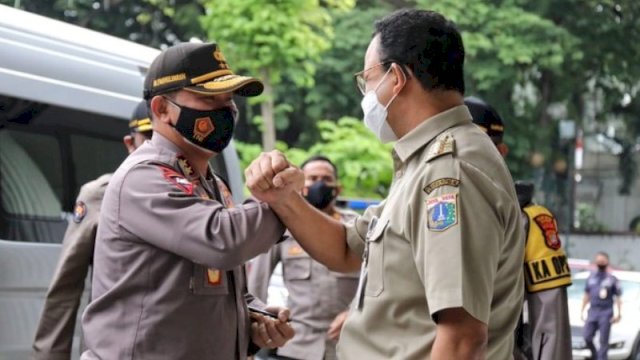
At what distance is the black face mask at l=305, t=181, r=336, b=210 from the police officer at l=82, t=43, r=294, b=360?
113 inches

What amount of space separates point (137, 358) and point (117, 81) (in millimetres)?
2949

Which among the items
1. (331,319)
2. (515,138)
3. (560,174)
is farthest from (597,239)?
(331,319)

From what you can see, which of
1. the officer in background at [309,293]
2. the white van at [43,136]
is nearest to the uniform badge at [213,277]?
the white van at [43,136]

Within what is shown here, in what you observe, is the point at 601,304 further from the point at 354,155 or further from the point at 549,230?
the point at 549,230

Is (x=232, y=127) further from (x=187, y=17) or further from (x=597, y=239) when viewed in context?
(x=597, y=239)

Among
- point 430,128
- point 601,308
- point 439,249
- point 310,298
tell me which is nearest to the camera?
point 439,249

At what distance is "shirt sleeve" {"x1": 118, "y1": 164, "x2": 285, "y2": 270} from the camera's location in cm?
257

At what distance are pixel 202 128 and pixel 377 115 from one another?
54 centimetres

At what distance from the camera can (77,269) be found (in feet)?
13.1

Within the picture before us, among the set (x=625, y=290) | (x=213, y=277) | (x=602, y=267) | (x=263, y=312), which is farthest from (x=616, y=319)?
(x=213, y=277)

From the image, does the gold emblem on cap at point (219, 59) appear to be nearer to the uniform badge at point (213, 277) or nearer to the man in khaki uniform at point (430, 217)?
the man in khaki uniform at point (430, 217)

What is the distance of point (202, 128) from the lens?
290cm

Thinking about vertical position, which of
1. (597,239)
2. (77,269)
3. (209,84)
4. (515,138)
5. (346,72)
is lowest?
(597,239)

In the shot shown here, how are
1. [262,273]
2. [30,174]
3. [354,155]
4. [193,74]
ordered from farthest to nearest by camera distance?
[354,155]
[262,273]
[30,174]
[193,74]
